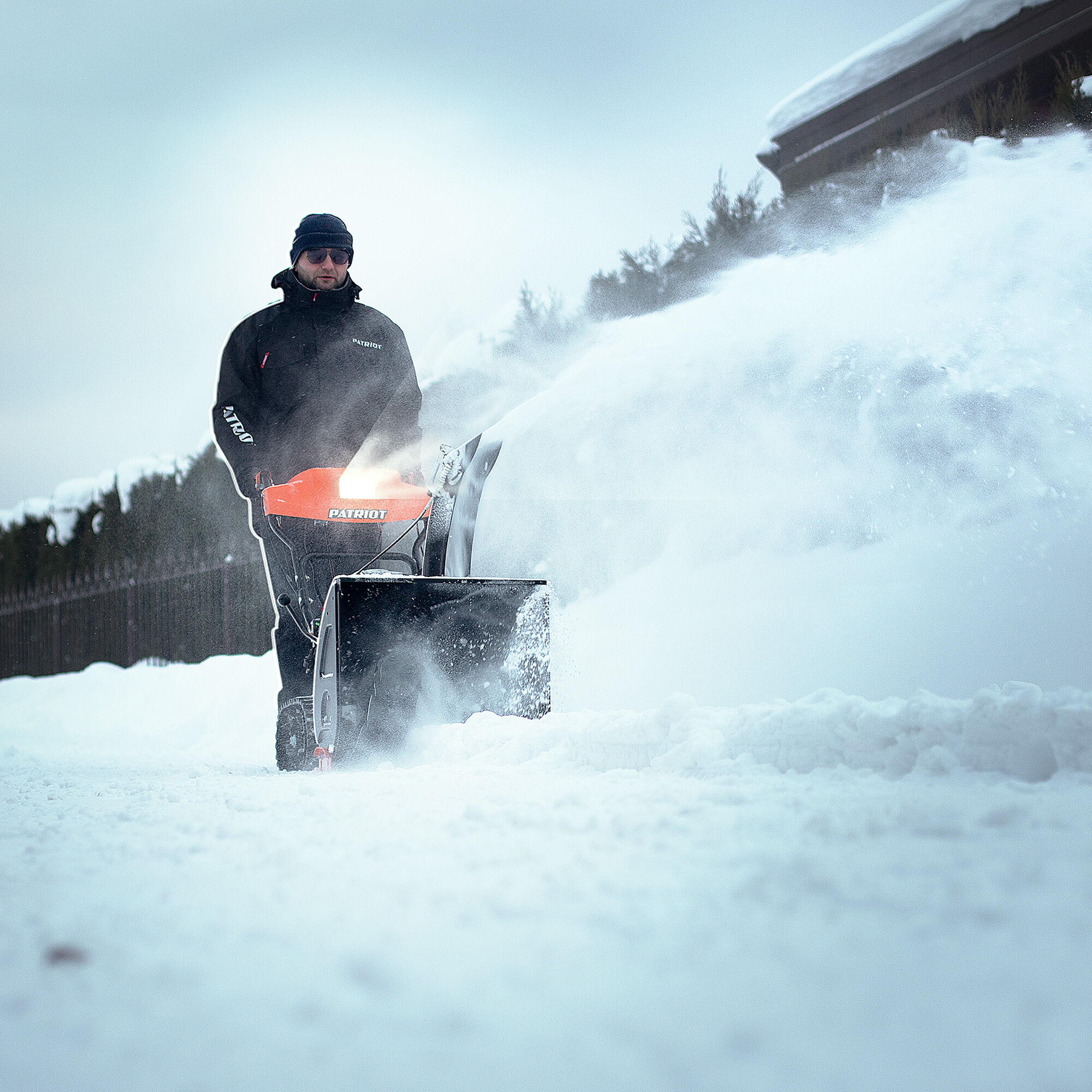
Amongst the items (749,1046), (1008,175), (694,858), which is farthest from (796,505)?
(749,1046)

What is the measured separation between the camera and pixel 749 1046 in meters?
0.80

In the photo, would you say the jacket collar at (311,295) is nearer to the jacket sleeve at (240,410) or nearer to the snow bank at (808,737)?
the jacket sleeve at (240,410)

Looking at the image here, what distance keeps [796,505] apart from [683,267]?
7.44ft

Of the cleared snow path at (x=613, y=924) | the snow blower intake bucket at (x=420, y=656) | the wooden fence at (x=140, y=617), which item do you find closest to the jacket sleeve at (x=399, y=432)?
the snow blower intake bucket at (x=420, y=656)

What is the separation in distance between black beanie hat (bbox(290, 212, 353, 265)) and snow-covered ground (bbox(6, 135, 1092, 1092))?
158 centimetres

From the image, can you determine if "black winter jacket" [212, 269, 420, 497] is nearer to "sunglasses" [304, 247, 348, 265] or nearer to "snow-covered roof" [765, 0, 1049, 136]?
"sunglasses" [304, 247, 348, 265]

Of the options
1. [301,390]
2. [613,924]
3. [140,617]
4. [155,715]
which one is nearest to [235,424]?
[301,390]

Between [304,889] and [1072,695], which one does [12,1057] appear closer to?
[304,889]

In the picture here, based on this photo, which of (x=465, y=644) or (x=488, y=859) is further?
(x=465, y=644)

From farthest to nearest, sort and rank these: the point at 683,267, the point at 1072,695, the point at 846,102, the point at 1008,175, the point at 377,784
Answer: the point at 846,102 → the point at 683,267 → the point at 1008,175 → the point at 377,784 → the point at 1072,695

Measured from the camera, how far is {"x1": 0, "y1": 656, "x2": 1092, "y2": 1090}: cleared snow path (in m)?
0.81

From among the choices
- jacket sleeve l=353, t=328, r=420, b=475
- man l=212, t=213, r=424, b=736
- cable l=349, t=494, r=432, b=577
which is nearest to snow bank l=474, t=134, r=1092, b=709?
jacket sleeve l=353, t=328, r=420, b=475

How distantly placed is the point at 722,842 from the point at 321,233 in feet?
9.14

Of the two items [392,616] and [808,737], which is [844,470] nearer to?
[392,616]
